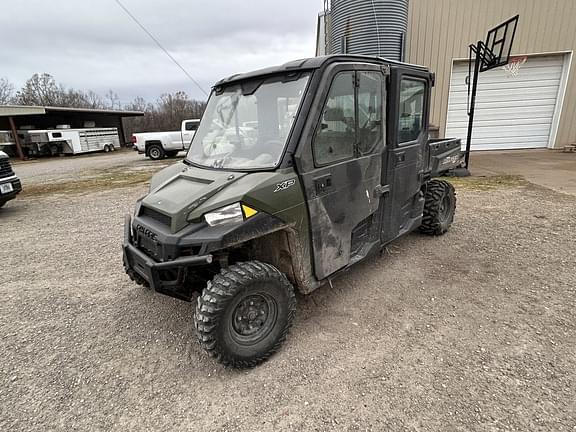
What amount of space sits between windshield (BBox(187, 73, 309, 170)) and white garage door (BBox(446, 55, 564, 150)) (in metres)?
10.5

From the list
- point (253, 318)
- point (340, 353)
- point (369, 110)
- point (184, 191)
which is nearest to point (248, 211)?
point (184, 191)

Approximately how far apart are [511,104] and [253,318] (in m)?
12.5

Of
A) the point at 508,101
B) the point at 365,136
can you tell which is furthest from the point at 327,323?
the point at 508,101

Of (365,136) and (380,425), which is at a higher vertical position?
(365,136)

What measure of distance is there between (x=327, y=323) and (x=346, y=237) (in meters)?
0.75

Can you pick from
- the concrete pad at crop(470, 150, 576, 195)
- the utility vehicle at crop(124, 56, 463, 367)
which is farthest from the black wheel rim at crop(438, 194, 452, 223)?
the concrete pad at crop(470, 150, 576, 195)

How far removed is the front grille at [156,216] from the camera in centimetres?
219

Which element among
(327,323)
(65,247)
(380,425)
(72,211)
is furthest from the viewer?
(72,211)

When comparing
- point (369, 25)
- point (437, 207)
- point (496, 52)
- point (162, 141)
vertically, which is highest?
point (369, 25)

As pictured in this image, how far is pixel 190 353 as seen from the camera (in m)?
2.45

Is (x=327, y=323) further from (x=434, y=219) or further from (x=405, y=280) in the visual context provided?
(x=434, y=219)

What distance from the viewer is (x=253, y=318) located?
233 cm

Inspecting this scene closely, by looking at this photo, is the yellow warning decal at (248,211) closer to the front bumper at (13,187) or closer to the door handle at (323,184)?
the door handle at (323,184)

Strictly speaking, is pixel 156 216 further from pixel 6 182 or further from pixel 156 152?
pixel 156 152
